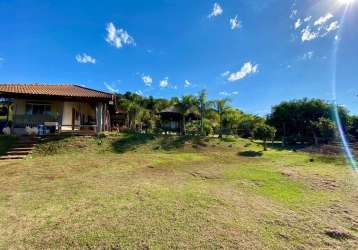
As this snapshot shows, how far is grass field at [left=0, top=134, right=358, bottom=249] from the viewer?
421 centimetres

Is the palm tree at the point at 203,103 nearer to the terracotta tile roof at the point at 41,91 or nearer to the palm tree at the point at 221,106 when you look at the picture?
the palm tree at the point at 221,106

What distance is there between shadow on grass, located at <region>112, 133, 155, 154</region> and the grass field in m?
3.47

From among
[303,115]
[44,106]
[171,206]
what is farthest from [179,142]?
[303,115]

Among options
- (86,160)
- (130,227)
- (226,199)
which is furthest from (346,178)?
(86,160)

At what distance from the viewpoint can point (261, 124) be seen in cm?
2828

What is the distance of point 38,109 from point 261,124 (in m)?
23.8

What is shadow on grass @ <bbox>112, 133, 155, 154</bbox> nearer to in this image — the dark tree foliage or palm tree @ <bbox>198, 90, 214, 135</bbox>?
palm tree @ <bbox>198, 90, 214, 135</bbox>

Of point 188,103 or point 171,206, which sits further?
point 188,103

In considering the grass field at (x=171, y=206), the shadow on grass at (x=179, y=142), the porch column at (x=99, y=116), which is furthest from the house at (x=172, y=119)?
the grass field at (x=171, y=206)

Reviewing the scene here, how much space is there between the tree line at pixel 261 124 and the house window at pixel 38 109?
1084cm

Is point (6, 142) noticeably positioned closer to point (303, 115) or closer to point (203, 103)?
point (203, 103)

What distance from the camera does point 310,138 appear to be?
28.1 meters

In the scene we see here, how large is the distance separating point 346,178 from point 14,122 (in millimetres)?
20375

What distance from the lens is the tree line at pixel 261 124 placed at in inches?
971
